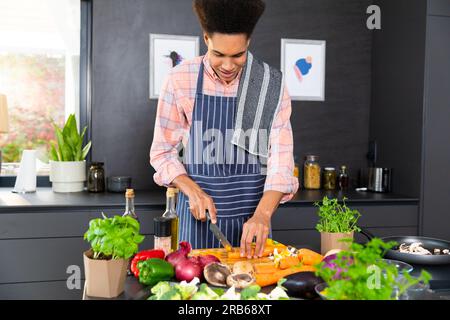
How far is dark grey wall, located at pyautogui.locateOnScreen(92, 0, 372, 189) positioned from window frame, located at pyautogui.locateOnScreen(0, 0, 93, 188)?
0.45 feet

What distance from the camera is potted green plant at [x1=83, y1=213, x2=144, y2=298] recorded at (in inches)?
47.9

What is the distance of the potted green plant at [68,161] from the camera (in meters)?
3.23

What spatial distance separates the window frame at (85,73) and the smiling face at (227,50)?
1846 mm

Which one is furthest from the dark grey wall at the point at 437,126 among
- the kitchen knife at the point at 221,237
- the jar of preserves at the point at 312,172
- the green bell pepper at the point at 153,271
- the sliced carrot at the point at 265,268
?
the green bell pepper at the point at 153,271

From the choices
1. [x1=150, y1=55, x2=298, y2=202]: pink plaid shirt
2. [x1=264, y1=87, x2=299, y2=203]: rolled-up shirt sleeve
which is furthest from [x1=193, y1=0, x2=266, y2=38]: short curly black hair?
[x1=264, y1=87, x2=299, y2=203]: rolled-up shirt sleeve

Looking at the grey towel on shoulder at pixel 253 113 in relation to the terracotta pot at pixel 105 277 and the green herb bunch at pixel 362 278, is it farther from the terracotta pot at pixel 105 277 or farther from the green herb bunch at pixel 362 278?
the green herb bunch at pixel 362 278

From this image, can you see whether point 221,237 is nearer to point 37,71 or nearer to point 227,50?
point 227,50

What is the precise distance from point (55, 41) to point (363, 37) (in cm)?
222

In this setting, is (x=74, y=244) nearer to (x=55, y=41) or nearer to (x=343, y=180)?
(x=55, y=41)

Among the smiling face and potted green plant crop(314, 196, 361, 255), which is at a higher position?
the smiling face

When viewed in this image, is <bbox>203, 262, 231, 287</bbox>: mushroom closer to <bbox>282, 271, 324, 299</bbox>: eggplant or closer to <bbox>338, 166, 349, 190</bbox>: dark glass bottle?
<bbox>282, 271, 324, 299</bbox>: eggplant

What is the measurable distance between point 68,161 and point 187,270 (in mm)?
2157

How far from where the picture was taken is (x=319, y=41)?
3.67 metres
